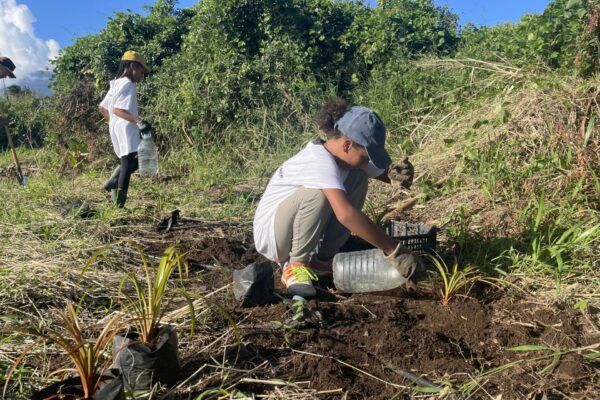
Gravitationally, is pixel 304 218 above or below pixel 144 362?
above

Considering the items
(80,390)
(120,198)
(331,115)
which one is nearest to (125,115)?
(120,198)

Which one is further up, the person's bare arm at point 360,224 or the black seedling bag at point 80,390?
the person's bare arm at point 360,224

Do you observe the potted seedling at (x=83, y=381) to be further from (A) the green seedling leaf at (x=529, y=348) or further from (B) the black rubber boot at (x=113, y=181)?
(B) the black rubber boot at (x=113, y=181)

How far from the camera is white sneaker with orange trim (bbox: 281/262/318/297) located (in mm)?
2664

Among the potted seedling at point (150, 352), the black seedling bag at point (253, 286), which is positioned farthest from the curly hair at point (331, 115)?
the potted seedling at point (150, 352)

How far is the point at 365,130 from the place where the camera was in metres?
2.62

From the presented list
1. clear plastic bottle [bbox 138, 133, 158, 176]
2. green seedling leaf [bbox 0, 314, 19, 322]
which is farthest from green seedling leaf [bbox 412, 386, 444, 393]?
clear plastic bottle [bbox 138, 133, 158, 176]

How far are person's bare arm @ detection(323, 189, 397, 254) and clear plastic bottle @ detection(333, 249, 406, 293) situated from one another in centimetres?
10

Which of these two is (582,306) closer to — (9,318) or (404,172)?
(404,172)

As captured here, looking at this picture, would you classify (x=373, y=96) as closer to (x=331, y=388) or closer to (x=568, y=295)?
(x=568, y=295)

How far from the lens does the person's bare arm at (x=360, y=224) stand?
245cm

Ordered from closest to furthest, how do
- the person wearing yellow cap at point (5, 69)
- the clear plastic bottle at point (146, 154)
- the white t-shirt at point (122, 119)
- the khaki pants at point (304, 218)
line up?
the khaki pants at point (304, 218)
the white t-shirt at point (122, 119)
the clear plastic bottle at point (146, 154)
the person wearing yellow cap at point (5, 69)

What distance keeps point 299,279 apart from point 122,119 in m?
3.04

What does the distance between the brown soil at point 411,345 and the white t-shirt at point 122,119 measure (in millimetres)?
2794
